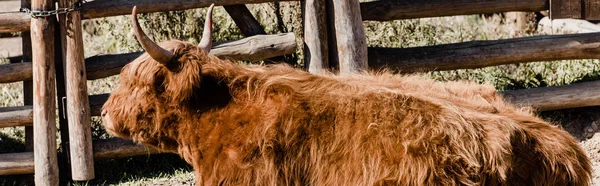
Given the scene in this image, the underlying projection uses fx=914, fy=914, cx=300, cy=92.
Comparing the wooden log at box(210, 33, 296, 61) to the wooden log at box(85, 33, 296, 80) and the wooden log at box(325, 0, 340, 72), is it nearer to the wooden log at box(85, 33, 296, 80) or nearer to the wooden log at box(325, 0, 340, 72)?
the wooden log at box(85, 33, 296, 80)

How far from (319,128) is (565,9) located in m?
4.83

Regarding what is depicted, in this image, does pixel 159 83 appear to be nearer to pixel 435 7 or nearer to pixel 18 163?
pixel 18 163

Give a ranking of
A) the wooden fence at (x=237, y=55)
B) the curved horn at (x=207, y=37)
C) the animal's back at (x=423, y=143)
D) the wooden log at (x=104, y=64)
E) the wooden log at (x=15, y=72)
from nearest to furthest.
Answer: the animal's back at (x=423, y=143)
the curved horn at (x=207, y=37)
the wooden fence at (x=237, y=55)
the wooden log at (x=15, y=72)
the wooden log at (x=104, y=64)

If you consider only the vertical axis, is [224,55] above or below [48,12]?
below

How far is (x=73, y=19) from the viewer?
278 inches

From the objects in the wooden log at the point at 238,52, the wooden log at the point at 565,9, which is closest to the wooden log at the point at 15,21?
the wooden log at the point at 238,52

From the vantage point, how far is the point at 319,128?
14.6 feet

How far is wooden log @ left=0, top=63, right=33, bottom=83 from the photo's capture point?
290 inches

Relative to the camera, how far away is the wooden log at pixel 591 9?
8.67 metres

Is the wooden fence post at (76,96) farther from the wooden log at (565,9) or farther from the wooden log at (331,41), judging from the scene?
the wooden log at (565,9)

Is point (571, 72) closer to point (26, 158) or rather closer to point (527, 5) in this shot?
point (527, 5)

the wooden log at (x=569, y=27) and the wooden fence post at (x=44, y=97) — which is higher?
the wooden log at (x=569, y=27)

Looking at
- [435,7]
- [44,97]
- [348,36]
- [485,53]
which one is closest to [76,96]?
[44,97]

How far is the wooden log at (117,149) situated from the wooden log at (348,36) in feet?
5.75
